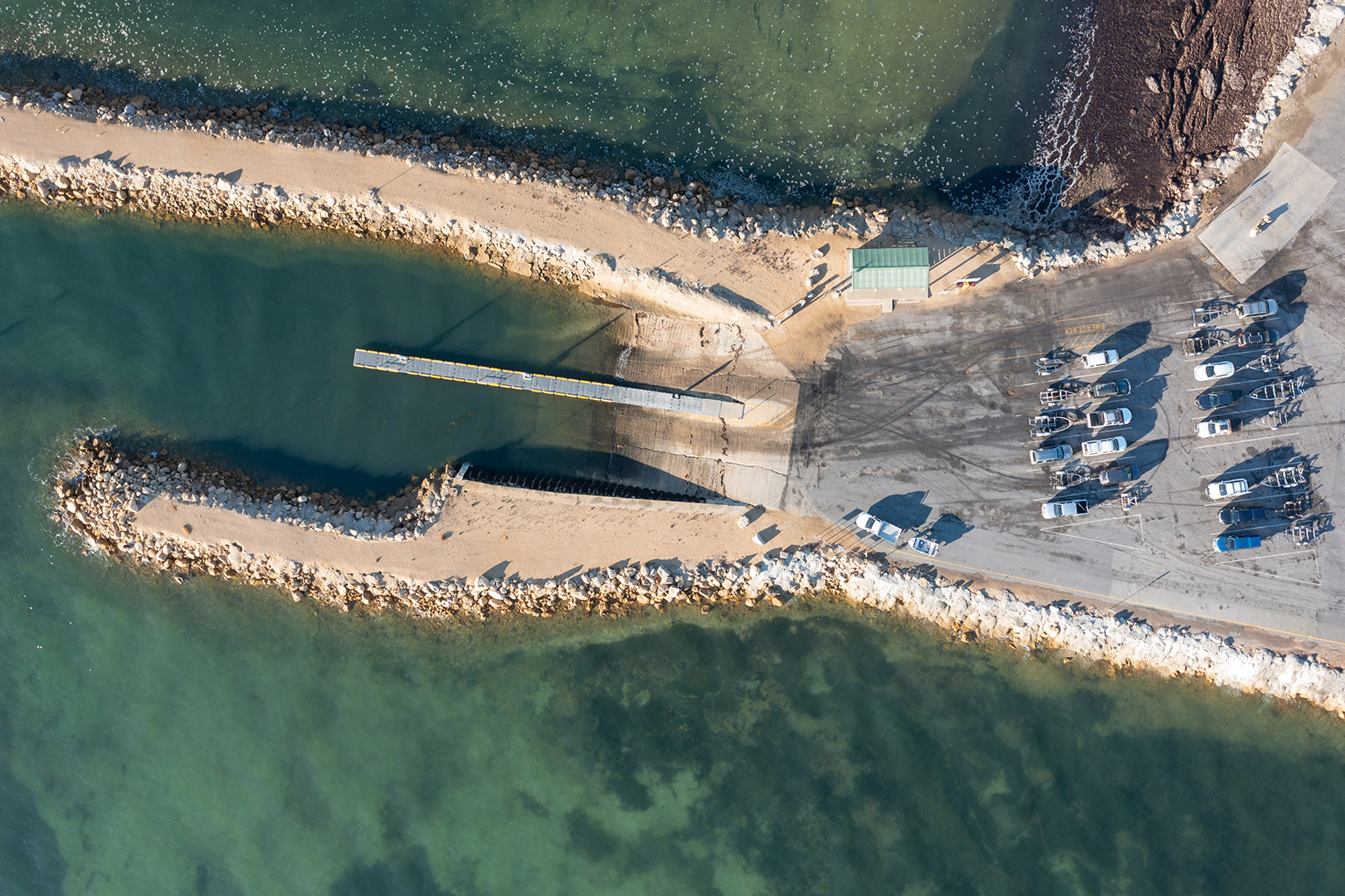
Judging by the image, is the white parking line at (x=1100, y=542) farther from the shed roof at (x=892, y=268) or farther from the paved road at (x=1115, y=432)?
the shed roof at (x=892, y=268)

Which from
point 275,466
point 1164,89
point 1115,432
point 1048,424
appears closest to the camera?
point 1048,424

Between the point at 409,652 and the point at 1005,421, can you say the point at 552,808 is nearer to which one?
→ the point at 409,652

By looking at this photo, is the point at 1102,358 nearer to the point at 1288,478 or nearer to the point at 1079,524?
the point at 1079,524

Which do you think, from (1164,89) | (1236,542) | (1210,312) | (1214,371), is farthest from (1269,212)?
(1236,542)


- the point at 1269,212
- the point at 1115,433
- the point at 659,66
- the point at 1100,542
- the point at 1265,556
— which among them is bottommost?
the point at 1100,542

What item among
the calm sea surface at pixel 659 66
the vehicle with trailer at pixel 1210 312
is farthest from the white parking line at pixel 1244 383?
the calm sea surface at pixel 659 66

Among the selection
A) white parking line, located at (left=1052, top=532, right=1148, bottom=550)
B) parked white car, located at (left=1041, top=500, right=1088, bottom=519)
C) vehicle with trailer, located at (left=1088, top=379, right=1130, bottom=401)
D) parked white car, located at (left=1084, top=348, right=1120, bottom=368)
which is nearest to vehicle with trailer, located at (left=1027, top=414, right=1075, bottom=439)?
vehicle with trailer, located at (left=1088, top=379, right=1130, bottom=401)

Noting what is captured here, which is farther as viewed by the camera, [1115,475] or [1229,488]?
[1115,475]

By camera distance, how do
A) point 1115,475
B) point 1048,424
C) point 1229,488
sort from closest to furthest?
1. point 1229,488
2. point 1048,424
3. point 1115,475
